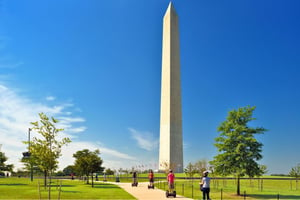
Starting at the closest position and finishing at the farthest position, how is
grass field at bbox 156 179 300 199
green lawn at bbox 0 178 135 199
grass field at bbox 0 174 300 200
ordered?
green lawn at bbox 0 178 135 199
grass field at bbox 0 174 300 200
grass field at bbox 156 179 300 199

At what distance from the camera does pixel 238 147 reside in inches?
1215

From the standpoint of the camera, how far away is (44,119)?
647 inches

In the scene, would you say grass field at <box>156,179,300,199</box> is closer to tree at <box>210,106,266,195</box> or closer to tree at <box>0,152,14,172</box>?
tree at <box>210,106,266,195</box>

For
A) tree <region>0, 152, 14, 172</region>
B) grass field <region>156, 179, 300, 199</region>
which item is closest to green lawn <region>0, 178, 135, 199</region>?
grass field <region>156, 179, 300, 199</region>

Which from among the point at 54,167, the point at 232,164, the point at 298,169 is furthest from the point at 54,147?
the point at 298,169

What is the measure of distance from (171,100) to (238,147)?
153ft

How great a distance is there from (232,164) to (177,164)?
48664 millimetres

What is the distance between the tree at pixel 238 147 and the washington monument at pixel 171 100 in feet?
146

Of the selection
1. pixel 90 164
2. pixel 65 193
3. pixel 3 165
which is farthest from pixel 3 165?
pixel 65 193

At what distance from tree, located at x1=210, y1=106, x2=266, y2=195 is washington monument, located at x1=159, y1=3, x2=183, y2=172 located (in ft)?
146

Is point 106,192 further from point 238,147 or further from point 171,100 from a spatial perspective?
point 171,100

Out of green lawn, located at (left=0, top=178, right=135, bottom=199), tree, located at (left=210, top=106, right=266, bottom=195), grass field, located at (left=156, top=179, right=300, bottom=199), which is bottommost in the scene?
grass field, located at (left=156, top=179, right=300, bottom=199)

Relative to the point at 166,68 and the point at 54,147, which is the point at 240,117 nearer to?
the point at 54,147

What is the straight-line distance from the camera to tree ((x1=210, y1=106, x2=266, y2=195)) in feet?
99.9
